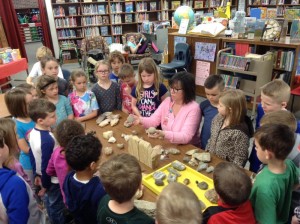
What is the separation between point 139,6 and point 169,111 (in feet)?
24.5

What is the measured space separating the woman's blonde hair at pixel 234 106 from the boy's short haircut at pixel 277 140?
16.3 inches

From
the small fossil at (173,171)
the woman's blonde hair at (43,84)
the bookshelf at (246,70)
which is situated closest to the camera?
the small fossil at (173,171)

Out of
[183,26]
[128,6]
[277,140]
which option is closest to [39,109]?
[277,140]

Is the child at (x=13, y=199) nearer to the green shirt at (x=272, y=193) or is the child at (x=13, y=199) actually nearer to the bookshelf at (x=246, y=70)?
the green shirt at (x=272, y=193)

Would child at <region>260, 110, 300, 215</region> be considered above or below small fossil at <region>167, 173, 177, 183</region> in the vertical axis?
above

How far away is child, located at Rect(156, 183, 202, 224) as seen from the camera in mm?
887

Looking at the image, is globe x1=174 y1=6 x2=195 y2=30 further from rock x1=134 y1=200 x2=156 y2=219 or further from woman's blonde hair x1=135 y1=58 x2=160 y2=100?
rock x1=134 y1=200 x2=156 y2=219

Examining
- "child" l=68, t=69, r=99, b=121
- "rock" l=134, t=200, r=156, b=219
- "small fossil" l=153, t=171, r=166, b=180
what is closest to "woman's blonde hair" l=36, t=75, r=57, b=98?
"child" l=68, t=69, r=99, b=121

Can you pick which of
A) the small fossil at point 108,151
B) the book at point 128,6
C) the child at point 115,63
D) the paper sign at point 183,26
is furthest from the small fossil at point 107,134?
the book at point 128,6

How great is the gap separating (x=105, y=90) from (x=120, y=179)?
5.31ft

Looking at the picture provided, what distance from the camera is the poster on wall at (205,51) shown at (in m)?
4.42

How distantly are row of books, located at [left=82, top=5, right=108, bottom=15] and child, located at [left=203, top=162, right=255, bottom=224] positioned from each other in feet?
26.9

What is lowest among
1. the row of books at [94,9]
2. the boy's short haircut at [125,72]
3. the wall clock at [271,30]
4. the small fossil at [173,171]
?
the small fossil at [173,171]

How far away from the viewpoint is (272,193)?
1140 mm
